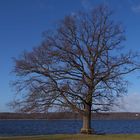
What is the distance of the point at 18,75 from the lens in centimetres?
3447

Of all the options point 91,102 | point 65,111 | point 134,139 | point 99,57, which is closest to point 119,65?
point 99,57

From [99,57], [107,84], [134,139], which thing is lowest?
[134,139]

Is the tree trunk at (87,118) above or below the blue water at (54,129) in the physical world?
below

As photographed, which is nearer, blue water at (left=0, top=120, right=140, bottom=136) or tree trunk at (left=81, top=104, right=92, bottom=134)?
tree trunk at (left=81, top=104, right=92, bottom=134)

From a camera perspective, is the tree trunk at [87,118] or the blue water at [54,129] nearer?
the tree trunk at [87,118]

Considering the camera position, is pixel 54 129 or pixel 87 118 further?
pixel 54 129

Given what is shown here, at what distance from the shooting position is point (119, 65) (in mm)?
34750

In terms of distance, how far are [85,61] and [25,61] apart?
5.32 meters

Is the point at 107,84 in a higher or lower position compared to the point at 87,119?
higher

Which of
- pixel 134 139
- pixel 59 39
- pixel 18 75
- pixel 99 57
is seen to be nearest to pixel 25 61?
pixel 18 75

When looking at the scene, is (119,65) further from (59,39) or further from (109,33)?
(59,39)

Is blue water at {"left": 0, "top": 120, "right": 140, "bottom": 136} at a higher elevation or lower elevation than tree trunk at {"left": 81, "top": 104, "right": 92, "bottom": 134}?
higher

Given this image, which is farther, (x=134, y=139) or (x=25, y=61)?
(x=25, y=61)

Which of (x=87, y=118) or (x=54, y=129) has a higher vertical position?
(x=54, y=129)
